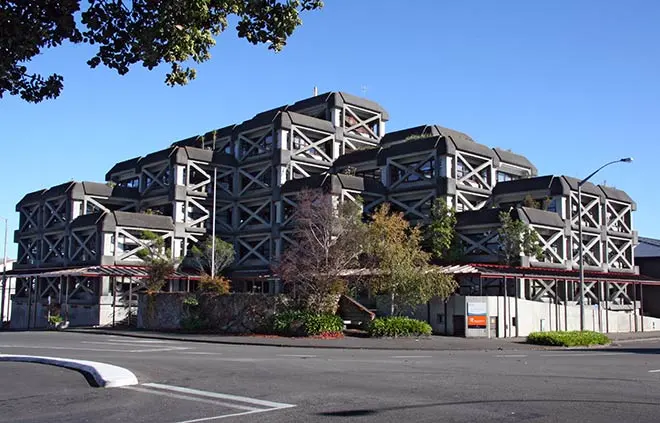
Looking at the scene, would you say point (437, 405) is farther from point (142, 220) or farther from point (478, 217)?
point (142, 220)

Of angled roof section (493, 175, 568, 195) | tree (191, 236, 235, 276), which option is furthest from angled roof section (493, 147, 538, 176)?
tree (191, 236, 235, 276)

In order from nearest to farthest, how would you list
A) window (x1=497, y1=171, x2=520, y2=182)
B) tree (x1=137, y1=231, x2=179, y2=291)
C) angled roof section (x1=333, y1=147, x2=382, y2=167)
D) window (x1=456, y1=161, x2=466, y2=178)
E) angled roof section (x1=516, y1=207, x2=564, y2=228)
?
tree (x1=137, y1=231, x2=179, y2=291) → angled roof section (x1=516, y1=207, x2=564, y2=228) → window (x1=456, y1=161, x2=466, y2=178) → angled roof section (x1=333, y1=147, x2=382, y2=167) → window (x1=497, y1=171, x2=520, y2=182)

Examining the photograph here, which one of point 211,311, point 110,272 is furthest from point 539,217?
point 110,272

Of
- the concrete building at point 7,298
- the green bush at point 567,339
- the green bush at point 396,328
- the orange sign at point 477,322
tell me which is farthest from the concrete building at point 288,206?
the green bush at point 396,328

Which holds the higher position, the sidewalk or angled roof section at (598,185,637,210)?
angled roof section at (598,185,637,210)

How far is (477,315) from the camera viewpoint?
36.0m

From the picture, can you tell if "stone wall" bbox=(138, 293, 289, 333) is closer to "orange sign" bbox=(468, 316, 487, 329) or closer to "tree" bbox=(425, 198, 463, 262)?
"orange sign" bbox=(468, 316, 487, 329)

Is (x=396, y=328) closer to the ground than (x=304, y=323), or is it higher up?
closer to the ground

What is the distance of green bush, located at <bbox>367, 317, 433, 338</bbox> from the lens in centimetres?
3316

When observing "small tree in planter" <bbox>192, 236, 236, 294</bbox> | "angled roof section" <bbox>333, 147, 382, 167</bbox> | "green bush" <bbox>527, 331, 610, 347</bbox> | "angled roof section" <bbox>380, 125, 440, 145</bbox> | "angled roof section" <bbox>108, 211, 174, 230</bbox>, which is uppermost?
"angled roof section" <bbox>380, 125, 440, 145</bbox>

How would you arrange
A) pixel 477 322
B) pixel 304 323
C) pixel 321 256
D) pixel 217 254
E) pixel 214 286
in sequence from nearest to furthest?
pixel 304 323, pixel 321 256, pixel 477 322, pixel 214 286, pixel 217 254

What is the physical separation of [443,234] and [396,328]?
14471mm

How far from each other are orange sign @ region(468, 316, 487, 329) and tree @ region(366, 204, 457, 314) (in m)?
1.70

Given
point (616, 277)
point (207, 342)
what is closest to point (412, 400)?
point (207, 342)
